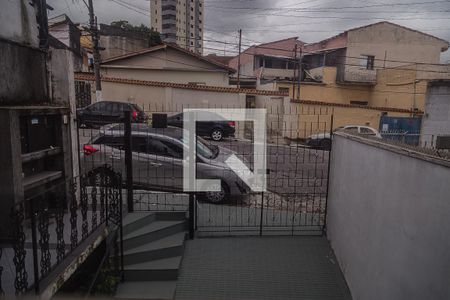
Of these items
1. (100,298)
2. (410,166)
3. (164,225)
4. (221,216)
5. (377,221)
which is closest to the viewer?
(410,166)

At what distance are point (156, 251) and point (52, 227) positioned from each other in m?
1.45

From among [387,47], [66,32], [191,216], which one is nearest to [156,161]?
[191,216]

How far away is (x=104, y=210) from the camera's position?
4.28 m

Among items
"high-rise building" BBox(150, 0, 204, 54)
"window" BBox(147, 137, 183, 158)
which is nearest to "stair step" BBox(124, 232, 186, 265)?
"window" BBox(147, 137, 183, 158)

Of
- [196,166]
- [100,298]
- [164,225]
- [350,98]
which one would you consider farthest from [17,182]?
[350,98]

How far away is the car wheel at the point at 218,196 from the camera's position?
644cm

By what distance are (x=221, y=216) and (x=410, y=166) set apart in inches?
150

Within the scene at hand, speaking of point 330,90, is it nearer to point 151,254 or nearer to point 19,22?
point 151,254

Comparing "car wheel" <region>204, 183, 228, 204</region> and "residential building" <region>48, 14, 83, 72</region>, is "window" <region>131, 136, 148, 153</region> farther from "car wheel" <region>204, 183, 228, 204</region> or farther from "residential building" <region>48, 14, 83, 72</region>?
"residential building" <region>48, 14, 83, 72</region>

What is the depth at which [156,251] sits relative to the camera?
463cm

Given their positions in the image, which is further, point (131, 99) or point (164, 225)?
point (131, 99)

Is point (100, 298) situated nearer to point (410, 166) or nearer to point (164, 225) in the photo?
point (164, 225)

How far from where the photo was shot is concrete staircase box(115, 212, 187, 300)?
4.21 m

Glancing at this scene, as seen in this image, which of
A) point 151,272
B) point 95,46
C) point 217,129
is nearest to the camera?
point 151,272
